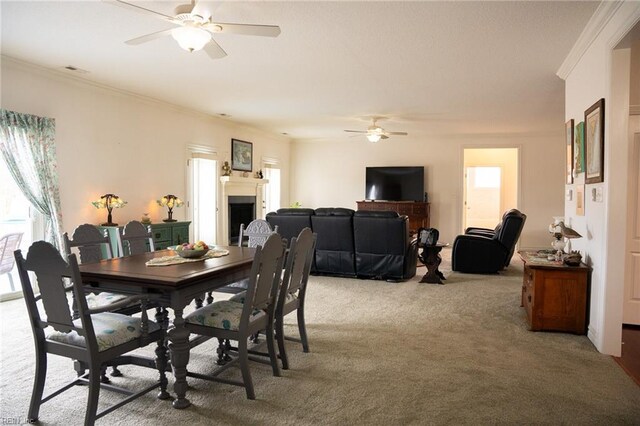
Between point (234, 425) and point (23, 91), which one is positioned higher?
point (23, 91)

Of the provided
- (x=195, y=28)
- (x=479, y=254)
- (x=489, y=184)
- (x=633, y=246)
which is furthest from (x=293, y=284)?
(x=489, y=184)

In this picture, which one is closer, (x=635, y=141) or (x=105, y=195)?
(x=635, y=141)

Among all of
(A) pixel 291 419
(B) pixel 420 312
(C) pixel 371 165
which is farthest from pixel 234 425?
(C) pixel 371 165

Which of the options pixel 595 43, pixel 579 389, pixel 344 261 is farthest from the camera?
pixel 344 261

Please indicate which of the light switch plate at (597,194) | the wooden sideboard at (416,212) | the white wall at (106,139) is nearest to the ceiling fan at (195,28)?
the light switch plate at (597,194)

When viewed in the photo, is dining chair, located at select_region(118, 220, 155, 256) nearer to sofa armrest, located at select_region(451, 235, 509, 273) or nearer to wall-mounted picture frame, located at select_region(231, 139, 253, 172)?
sofa armrest, located at select_region(451, 235, 509, 273)

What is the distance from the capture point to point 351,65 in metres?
4.76

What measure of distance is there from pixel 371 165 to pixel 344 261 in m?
5.03

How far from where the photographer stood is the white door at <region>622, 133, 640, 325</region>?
402 centimetres

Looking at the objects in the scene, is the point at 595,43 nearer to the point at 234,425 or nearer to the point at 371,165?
the point at 234,425

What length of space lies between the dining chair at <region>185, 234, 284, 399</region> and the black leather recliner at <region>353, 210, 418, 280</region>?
10.5 feet

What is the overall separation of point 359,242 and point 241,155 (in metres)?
4.01

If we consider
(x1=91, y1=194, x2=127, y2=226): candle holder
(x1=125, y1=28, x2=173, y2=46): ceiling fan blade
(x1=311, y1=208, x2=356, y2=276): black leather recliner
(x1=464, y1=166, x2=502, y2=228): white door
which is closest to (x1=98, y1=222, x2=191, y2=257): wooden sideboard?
(x1=91, y1=194, x2=127, y2=226): candle holder
